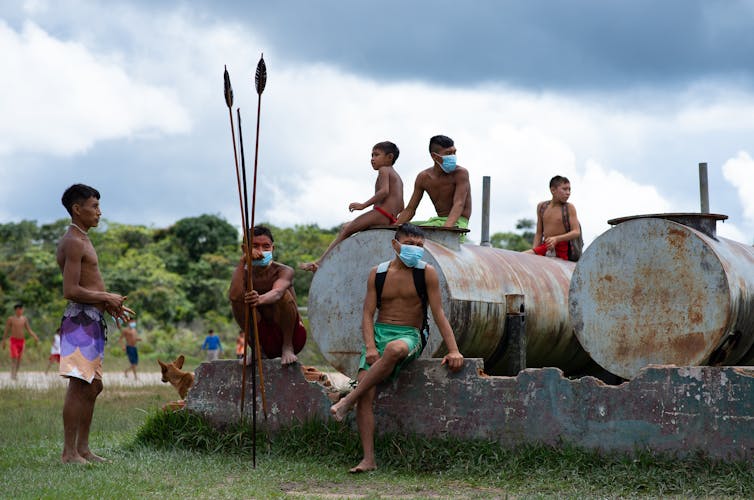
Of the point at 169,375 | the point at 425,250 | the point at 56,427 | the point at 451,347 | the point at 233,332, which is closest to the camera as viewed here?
the point at 451,347

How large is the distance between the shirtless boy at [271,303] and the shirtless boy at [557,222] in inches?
138

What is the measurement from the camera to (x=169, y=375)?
982 cm

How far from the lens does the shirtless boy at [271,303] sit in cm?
809

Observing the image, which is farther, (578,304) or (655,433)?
(578,304)

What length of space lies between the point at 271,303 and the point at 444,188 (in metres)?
2.26

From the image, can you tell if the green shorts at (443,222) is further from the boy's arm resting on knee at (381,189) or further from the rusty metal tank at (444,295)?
the boy's arm resting on knee at (381,189)

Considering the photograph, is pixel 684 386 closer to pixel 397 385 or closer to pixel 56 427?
pixel 397 385

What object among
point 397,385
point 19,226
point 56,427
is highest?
point 19,226

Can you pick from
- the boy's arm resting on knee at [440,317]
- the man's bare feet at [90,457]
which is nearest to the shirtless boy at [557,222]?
the boy's arm resting on knee at [440,317]

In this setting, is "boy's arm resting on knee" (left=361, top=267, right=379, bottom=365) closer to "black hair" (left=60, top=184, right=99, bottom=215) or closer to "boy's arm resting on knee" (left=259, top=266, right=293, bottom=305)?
"boy's arm resting on knee" (left=259, top=266, right=293, bottom=305)

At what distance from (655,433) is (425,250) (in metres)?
2.34

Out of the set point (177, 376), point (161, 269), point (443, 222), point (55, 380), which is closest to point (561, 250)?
point (443, 222)

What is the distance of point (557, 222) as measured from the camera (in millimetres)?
10914

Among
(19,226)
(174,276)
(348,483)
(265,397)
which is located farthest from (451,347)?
(19,226)
